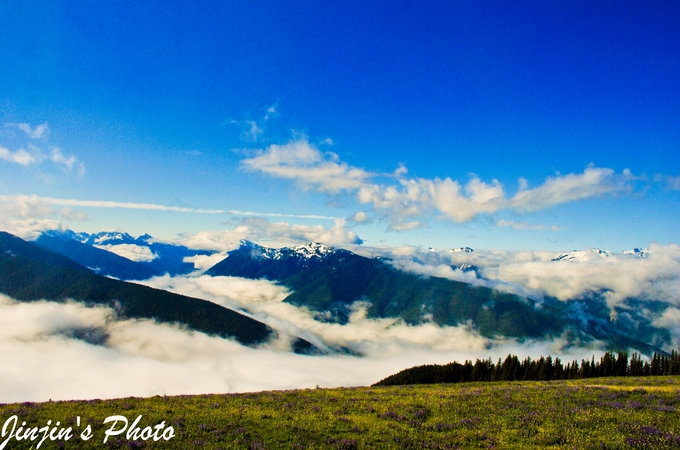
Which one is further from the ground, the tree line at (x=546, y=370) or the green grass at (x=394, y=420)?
the green grass at (x=394, y=420)

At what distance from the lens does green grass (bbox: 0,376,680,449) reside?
17.1m

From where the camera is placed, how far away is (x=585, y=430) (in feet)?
61.8

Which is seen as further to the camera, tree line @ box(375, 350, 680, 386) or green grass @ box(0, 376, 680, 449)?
tree line @ box(375, 350, 680, 386)

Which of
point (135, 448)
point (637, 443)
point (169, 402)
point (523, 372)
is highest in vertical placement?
point (637, 443)

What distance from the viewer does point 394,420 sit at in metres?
22.3

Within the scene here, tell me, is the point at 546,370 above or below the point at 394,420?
below

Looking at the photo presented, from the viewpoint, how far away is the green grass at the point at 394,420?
17.1 m

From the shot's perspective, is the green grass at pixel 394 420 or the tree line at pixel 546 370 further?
the tree line at pixel 546 370

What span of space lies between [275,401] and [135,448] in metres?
13.9

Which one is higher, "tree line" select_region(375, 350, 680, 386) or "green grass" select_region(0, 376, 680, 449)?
"green grass" select_region(0, 376, 680, 449)

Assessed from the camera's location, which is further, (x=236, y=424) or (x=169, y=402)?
(x=169, y=402)

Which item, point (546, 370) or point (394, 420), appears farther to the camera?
point (546, 370)

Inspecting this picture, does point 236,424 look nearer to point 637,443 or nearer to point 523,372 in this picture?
point 637,443

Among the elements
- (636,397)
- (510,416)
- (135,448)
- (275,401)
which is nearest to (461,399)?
(510,416)
